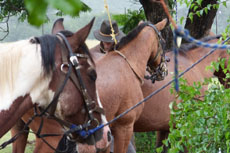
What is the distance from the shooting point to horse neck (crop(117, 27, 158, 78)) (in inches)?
169

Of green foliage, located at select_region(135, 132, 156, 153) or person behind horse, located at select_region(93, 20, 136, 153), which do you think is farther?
green foliage, located at select_region(135, 132, 156, 153)

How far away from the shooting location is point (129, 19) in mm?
6953

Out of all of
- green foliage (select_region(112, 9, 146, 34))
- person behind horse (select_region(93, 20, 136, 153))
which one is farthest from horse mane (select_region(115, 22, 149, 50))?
green foliage (select_region(112, 9, 146, 34))

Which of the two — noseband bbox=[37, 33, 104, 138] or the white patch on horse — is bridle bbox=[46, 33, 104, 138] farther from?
the white patch on horse

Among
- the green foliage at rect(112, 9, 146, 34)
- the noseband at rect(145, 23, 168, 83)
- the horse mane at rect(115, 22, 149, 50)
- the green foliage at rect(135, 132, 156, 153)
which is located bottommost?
→ the green foliage at rect(135, 132, 156, 153)

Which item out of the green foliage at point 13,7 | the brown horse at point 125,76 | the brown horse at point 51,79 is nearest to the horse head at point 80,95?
the brown horse at point 51,79

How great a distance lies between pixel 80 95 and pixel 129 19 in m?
4.49

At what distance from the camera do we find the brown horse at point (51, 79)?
2.34 meters

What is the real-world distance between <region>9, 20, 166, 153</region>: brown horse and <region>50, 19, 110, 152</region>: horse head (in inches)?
40.8

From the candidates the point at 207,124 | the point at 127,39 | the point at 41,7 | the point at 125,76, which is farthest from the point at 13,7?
the point at 41,7

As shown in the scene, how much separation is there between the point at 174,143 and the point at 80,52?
101cm

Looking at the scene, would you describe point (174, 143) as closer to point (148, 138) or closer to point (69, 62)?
point (69, 62)

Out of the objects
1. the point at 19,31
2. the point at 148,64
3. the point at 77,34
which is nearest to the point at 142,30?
the point at 148,64

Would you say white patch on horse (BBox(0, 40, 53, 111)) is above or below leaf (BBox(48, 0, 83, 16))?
below
